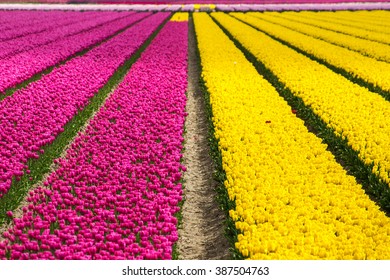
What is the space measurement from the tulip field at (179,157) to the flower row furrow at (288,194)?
0.08 ft

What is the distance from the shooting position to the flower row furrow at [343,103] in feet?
28.9

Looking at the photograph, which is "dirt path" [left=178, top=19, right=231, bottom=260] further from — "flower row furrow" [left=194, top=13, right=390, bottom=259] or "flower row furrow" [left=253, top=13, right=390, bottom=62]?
"flower row furrow" [left=253, top=13, right=390, bottom=62]

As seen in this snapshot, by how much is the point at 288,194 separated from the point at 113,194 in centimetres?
269

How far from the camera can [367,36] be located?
2619cm

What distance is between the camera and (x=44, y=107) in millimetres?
11680

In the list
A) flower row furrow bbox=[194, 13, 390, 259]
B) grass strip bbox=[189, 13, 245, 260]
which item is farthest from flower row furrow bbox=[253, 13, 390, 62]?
grass strip bbox=[189, 13, 245, 260]

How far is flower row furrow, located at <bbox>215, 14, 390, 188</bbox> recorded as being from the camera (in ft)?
28.9

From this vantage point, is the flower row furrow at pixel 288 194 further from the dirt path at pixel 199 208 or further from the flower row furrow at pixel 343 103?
the flower row furrow at pixel 343 103

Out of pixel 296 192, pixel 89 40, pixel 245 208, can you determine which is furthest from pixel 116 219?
pixel 89 40
